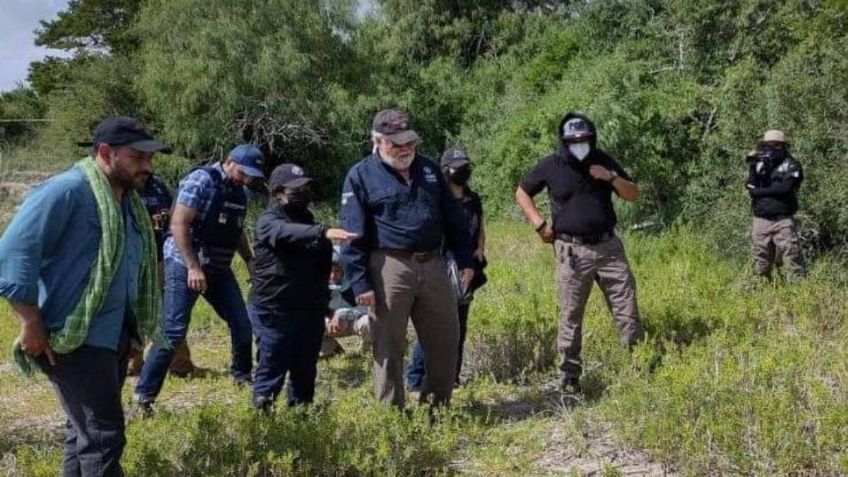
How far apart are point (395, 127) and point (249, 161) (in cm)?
138

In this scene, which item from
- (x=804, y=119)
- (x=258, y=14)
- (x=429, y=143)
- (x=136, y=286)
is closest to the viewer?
(x=136, y=286)

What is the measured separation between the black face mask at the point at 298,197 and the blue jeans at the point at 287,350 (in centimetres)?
61

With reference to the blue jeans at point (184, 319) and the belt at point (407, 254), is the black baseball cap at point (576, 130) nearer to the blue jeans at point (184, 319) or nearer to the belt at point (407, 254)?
the belt at point (407, 254)

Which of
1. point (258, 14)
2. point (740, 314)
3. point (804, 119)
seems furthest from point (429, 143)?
point (740, 314)

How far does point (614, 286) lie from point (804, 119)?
5.67 m

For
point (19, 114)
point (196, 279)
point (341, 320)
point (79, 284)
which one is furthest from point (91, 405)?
point (19, 114)

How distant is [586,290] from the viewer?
5.49m

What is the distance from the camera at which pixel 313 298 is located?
489 centimetres

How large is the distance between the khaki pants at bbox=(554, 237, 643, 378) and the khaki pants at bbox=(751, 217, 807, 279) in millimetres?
3179

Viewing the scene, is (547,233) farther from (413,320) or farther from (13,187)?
(13,187)

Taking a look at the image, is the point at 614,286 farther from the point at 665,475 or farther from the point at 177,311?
the point at 177,311

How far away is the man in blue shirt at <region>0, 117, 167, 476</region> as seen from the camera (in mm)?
3133

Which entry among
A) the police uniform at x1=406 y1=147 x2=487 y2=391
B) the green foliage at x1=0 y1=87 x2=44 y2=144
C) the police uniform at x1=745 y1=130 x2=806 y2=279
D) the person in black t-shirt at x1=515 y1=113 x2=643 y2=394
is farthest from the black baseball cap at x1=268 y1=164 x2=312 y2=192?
the green foliage at x1=0 y1=87 x2=44 y2=144

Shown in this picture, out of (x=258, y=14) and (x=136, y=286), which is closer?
(x=136, y=286)
